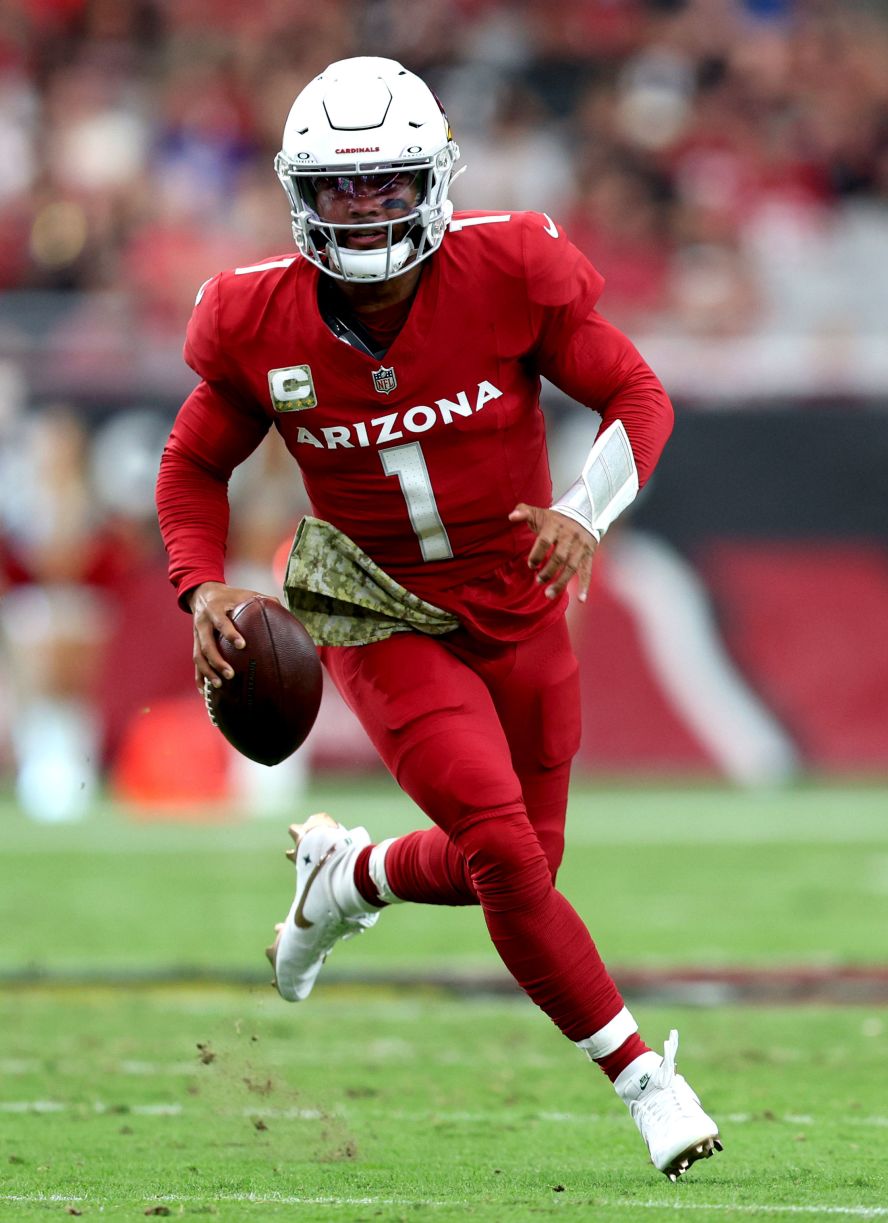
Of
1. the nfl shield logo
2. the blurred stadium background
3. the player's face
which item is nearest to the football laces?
the nfl shield logo

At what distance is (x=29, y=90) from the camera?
13.3 meters

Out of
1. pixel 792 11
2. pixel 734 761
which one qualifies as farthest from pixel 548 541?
pixel 792 11

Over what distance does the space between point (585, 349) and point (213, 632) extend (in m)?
0.91

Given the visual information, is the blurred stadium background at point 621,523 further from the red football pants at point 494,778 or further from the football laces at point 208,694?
the football laces at point 208,694

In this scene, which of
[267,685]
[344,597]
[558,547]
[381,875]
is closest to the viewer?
[558,547]

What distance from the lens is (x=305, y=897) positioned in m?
4.87

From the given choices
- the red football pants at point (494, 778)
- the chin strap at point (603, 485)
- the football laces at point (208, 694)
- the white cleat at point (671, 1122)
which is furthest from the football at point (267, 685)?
the white cleat at point (671, 1122)

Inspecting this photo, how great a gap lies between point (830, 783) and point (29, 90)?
665 cm

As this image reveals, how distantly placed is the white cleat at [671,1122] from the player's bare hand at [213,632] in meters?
1.10

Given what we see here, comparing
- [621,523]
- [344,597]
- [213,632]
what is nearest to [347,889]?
[344,597]

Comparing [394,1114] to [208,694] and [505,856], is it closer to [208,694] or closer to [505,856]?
[505,856]

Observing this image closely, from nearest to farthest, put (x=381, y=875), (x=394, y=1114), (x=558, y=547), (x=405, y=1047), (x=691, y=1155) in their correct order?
(x=691, y=1155) < (x=558, y=547) < (x=394, y=1114) < (x=381, y=875) < (x=405, y=1047)

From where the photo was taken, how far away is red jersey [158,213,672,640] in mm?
4164

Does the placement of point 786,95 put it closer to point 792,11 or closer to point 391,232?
point 792,11
